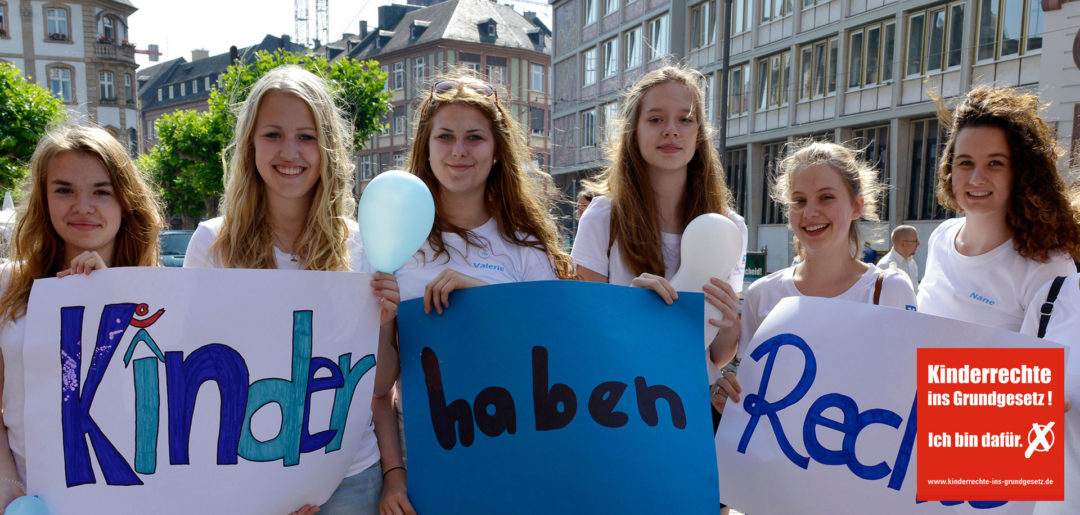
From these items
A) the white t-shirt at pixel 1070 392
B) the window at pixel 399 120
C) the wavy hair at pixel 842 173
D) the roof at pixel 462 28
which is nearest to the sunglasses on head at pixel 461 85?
the wavy hair at pixel 842 173

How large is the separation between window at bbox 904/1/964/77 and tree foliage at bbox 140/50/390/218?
44.2ft

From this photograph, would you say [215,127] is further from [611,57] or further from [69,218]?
[69,218]

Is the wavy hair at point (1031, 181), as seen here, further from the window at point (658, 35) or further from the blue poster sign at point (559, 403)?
the window at point (658, 35)

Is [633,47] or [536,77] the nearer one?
[633,47]

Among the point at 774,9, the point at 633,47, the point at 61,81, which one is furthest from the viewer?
the point at 61,81

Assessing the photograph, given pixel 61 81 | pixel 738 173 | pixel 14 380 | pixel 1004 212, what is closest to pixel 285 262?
pixel 14 380

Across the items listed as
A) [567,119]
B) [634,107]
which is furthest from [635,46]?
[634,107]

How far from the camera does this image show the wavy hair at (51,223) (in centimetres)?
216

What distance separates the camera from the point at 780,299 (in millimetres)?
2463

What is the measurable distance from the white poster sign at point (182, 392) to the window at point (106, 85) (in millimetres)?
51477

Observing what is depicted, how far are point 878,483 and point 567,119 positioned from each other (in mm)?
35806

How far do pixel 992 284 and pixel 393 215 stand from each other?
6.23 feet

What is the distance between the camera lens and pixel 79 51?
44.7 m

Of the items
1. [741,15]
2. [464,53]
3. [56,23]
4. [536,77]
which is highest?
[56,23]
